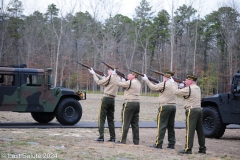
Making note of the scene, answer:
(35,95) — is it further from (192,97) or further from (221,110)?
(192,97)

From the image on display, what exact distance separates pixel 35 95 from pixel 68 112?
129 cm

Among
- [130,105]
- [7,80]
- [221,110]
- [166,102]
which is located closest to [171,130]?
[166,102]

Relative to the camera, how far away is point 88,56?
55.8 m

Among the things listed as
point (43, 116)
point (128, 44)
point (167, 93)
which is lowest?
point (43, 116)

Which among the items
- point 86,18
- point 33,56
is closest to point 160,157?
point 33,56

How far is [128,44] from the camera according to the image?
56250 mm

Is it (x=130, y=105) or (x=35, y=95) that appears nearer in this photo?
(x=130, y=105)

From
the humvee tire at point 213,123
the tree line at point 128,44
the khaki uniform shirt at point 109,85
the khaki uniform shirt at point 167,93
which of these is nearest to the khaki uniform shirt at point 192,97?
the khaki uniform shirt at point 167,93

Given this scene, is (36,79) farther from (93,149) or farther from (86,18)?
(86,18)

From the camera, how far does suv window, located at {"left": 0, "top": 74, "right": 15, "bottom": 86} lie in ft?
49.3

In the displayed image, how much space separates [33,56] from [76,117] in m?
36.6

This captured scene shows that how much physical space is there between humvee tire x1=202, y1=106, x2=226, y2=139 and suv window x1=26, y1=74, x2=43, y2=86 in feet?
18.8

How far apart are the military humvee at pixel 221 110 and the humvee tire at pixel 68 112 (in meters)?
4.43

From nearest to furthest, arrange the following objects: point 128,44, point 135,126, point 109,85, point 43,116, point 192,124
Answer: point 192,124 < point 135,126 < point 109,85 < point 43,116 < point 128,44
